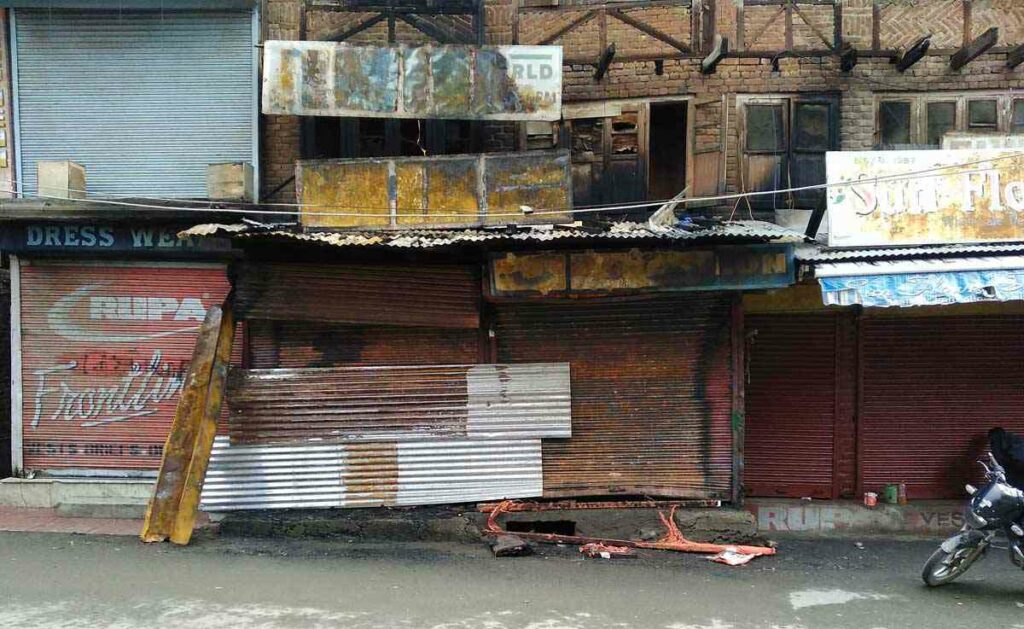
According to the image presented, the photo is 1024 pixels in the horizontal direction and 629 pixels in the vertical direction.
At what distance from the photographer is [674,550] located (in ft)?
24.4

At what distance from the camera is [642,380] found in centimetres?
792

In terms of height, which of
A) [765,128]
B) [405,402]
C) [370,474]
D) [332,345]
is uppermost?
[765,128]

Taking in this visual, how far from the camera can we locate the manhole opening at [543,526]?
778 centimetres

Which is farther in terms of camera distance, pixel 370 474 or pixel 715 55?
pixel 715 55

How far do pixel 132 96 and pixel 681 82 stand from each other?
6955 mm

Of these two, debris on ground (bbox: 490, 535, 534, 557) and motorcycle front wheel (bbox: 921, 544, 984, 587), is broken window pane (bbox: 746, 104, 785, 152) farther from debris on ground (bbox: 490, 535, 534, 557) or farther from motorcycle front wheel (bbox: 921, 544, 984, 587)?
debris on ground (bbox: 490, 535, 534, 557)

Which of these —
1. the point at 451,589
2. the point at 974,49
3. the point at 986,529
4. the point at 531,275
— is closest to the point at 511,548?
the point at 451,589

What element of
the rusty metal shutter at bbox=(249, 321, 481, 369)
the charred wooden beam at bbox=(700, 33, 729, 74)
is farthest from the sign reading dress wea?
the rusty metal shutter at bbox=(249, 321, 481, 369)

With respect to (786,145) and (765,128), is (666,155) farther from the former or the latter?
(786,145)

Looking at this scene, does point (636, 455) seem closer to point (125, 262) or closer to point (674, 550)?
point (674, 550)

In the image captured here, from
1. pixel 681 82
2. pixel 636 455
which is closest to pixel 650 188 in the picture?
pixel 681 82

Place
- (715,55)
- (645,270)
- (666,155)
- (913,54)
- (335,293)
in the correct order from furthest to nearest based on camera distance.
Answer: (666,155) → (913,54) → (715,55) → (335,293) → (645,270)

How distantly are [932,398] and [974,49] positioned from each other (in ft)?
14.0

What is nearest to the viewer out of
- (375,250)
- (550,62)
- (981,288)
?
(981,288)
